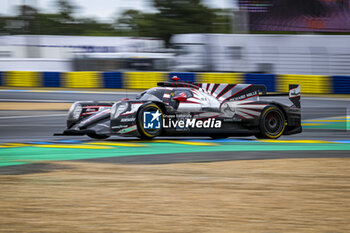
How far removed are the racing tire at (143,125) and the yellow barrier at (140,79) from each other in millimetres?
14103

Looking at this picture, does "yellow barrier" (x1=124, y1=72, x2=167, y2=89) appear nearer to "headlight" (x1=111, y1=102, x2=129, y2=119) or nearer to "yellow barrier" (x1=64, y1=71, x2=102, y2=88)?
"yellow barrier" (x1=64, y1=71, x2=102, y2=88)

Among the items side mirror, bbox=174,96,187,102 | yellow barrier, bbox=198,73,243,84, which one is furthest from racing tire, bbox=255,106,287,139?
yellow barrier, bbox=198,73,243,84

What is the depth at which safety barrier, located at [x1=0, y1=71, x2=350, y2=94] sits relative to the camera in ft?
74.7

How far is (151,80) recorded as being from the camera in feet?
78.6

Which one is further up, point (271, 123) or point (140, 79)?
point (140, 79)

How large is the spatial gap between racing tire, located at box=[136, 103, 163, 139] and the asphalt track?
167 millimetres

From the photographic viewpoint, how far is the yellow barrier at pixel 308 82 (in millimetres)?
22734

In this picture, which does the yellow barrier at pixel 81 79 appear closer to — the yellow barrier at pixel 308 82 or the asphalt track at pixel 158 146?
the yellow barrier at pixel 308 82

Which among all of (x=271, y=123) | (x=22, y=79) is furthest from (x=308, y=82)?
(x=271, y=123)

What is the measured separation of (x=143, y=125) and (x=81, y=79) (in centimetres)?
1596

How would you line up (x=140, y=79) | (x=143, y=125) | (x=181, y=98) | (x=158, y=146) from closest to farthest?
(x=158, y=146) → (x=143, y=125) → (x=181, y=98) → (x=140, y=79)

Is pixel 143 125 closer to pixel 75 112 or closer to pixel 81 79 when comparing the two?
pixel 75 112

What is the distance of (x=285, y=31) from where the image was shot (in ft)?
86.9

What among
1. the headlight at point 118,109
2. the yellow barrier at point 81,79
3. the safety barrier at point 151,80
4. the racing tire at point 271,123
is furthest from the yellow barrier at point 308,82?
the headlight at point 118,109
